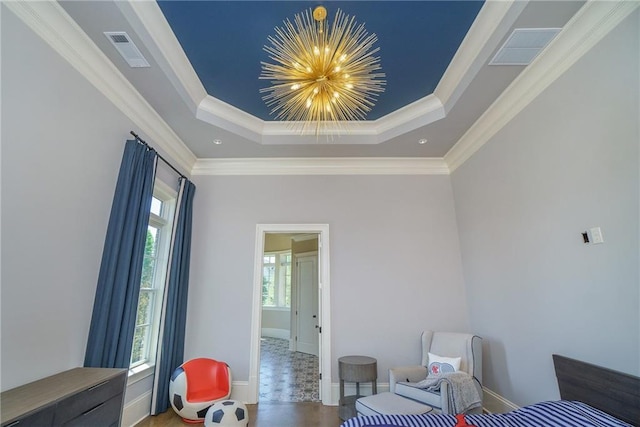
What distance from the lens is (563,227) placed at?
2.58 meters

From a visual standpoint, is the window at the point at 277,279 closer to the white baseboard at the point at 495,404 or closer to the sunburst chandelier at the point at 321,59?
the white baseboard at the point at 495,404

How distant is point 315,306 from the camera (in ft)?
22.5

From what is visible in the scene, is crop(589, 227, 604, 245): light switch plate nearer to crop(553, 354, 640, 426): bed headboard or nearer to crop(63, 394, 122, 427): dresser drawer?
crop(553, 354, 640, 426): bed headboard

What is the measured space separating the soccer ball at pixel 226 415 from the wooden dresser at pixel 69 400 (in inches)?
37.6

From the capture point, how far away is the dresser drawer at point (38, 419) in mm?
1451

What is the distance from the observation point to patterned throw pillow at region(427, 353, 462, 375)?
10.7 feet

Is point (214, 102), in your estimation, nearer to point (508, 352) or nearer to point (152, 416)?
point (152, 416)

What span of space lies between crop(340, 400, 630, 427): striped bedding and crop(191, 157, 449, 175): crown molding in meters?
3.31

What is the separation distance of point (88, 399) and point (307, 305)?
544cm

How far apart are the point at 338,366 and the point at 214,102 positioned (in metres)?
3.71

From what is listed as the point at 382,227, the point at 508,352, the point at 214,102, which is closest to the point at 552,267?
the point at 508,352

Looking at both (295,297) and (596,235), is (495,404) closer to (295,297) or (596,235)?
(596,235)

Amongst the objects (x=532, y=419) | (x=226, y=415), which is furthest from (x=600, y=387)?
(x=226, y=415)

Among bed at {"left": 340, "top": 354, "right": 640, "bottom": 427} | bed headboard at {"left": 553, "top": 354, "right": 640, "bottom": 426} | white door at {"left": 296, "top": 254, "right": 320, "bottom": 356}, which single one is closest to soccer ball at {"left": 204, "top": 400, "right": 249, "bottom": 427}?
bed at {"left": 340, "top": 354, "right": 640, "bottom": 427}
